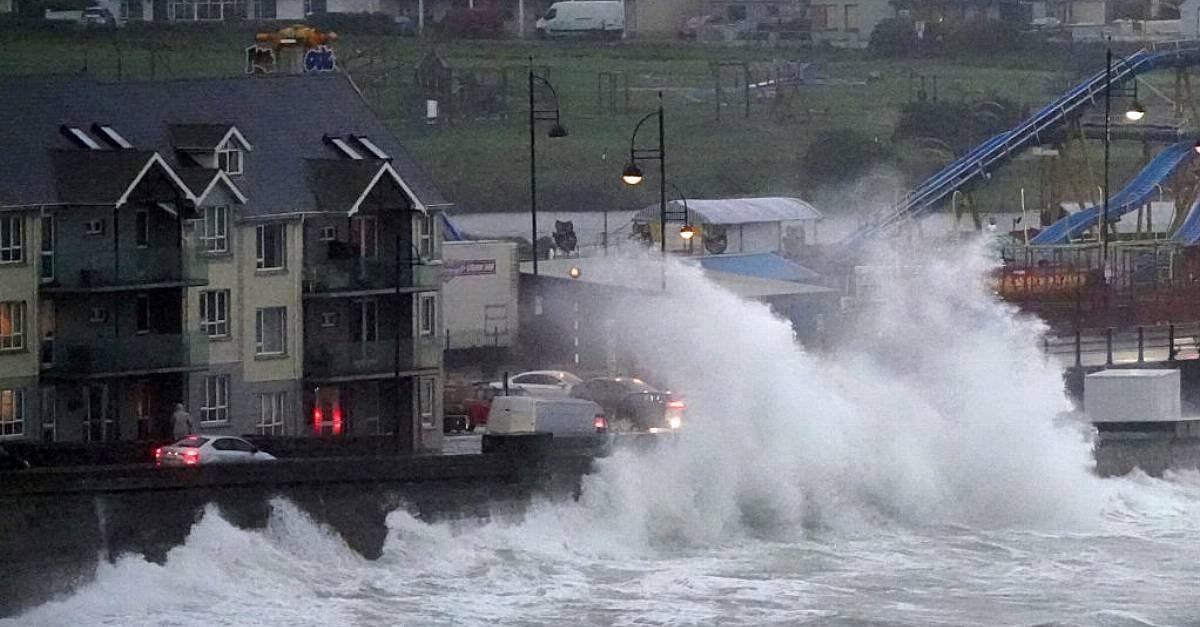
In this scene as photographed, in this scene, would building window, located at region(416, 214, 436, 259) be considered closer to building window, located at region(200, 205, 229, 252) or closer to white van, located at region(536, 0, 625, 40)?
building window, located at region(200, 205, 229, 252)

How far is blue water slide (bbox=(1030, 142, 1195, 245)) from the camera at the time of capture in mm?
75312

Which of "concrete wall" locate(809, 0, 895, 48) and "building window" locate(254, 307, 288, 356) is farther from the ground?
"concrete wall" locate(809, 0, 895, 48)

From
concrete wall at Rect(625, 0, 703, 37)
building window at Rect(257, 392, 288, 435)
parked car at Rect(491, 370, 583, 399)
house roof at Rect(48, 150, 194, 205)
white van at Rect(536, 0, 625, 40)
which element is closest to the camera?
house roof at Rect(48, 150, 194, 205)

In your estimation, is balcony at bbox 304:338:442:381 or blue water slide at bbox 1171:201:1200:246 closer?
balcony at bbox 304:338:442:381

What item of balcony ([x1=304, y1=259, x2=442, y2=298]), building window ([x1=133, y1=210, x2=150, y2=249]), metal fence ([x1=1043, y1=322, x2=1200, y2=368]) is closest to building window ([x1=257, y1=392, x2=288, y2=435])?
balcony ([x1=304, y1=259, x2=442, y2=298])

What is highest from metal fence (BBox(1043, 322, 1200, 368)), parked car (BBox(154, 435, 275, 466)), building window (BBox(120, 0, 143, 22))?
building window (BBox(120, 0, 143, 22))

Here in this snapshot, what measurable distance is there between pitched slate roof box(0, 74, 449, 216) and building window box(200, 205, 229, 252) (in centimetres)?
48

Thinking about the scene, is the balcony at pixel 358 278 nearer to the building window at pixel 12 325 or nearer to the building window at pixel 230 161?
the building window at pixel 230 161

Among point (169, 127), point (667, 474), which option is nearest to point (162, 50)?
point (169, 127)

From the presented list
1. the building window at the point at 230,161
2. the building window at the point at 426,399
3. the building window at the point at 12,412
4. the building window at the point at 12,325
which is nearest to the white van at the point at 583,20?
the building window at the point at 426,399

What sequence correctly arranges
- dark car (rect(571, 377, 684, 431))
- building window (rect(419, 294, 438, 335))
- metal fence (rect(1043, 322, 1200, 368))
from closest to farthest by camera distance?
dark car (rect(571, 377, 684, 431)), building window (rect(419, 294, 438, 335)), metal fence (rect(1043, 322, 1200, 368))

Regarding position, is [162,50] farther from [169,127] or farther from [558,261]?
[169,127]

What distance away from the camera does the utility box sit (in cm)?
5103

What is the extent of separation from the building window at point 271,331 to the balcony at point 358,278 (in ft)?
1.87
